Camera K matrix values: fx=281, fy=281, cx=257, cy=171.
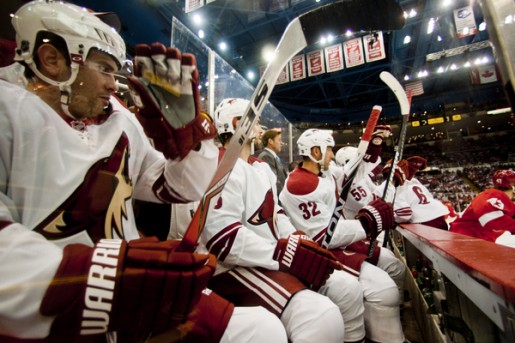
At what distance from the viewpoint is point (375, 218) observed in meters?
2.48

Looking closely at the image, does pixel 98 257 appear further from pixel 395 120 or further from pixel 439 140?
pixel 439 140

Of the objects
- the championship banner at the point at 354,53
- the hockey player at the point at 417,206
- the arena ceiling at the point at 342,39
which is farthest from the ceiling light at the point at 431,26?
the hockey player at the point at 417,206

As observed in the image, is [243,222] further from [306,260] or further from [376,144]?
[376,144]

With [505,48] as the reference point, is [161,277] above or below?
below

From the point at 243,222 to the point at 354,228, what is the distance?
118cm

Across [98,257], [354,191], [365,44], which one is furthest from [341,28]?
[365,44]

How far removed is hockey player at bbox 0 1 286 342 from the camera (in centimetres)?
55

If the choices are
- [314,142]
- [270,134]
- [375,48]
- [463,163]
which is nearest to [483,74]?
[375,48]

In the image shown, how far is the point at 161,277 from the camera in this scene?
0.59 meters

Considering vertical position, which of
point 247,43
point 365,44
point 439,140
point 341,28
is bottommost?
point 341,28

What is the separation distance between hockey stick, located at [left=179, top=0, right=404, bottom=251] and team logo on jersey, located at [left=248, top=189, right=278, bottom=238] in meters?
0.78

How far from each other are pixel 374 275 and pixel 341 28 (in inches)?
72.8

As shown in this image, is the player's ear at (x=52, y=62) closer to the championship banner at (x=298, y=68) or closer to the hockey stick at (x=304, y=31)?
the hockey stick at (x=304, y=31)

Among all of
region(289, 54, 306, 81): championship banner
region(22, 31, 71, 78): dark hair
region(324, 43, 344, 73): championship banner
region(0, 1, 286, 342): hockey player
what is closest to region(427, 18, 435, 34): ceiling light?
region(324, 43, 344, 73): championship banner
